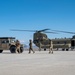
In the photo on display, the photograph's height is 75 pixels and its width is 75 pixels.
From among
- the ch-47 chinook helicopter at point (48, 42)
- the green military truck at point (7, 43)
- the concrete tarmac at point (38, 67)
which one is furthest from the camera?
the ch-47 chinook helicopter at point (48, 42)

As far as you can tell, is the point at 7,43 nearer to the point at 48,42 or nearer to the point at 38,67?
the point at 48,42

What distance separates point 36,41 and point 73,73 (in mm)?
36229

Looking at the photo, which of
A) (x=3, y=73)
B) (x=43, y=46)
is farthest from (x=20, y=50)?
(x=3, y=73)

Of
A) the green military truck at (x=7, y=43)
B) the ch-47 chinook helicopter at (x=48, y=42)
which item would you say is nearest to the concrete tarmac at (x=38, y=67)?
the green military truck at (x=7, y=43)

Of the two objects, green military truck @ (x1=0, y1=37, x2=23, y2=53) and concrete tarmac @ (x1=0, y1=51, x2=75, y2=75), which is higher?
green military truck @ (x1=0, y1=37, x2=23, y2=53)

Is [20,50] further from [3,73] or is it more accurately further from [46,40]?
[3,73]

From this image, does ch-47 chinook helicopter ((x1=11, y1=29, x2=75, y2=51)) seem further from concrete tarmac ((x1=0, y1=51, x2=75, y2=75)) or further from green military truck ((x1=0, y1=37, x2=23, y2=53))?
concrete tarmac ((x1=0, y1=51, x2=75, y2=75))

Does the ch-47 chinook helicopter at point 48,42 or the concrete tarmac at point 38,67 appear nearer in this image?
the concrete tarmac at point 38,67

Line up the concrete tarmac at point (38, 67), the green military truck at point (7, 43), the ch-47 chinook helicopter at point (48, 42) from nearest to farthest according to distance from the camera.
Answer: the concrete tarmac at point (38, 67) → the green military truck at point (7, 43) → the ch-47 chinook helicopter at point (48, 42)

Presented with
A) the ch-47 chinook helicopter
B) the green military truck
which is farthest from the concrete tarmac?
the ch-47 chinook helicopter

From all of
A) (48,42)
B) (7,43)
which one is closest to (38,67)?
(7,43)

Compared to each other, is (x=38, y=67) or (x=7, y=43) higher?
(x=7, y=43)

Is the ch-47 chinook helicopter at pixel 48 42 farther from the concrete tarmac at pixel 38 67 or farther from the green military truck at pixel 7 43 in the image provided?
the concrete tarmac at pixel 38 67

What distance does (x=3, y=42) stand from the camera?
33406 millimetres
